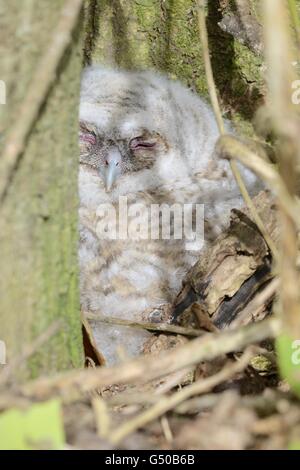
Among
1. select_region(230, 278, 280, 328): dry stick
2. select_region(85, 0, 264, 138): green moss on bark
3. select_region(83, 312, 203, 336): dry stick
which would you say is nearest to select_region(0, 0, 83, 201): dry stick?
select_region(230, 278, 280, 328): dry stick

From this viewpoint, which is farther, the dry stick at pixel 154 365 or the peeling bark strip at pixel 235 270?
the peeling bark strip at pixel 235 270

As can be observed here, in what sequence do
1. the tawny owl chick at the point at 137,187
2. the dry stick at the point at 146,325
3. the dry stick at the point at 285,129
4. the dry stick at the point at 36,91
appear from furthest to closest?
1. the tawny owl chick at the point at 137,187
2. the dry stick at the point at 146,325
3. the dry stick at the point at 36,91
4. the dry stick at the point at 285,129

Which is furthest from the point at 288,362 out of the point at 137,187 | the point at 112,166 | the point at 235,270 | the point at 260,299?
the point at 112,166

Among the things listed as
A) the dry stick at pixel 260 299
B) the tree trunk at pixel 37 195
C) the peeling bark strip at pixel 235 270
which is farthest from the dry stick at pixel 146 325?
the tree trunk at pixel 37 195

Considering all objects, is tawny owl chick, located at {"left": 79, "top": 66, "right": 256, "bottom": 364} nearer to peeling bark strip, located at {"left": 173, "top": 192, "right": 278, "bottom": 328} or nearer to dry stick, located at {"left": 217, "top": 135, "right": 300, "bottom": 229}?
peeling bark strip, located at {"left": 173, "top": 192, "right": 278, "bottom": 328}

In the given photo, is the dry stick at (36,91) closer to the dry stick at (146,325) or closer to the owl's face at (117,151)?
the dry stick at (146,325)
